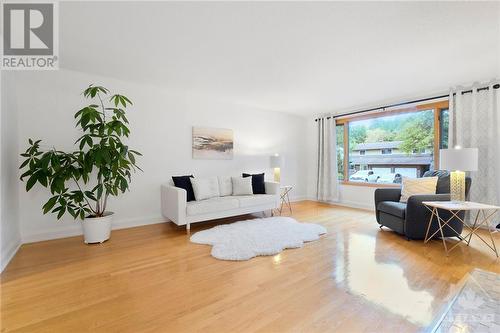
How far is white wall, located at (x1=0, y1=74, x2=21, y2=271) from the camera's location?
7.75ft

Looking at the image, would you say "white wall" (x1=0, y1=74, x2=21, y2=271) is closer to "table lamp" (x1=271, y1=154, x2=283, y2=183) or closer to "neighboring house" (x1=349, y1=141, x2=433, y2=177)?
"table lamp" (x1=271, y1=154, x2=283, y2=183)

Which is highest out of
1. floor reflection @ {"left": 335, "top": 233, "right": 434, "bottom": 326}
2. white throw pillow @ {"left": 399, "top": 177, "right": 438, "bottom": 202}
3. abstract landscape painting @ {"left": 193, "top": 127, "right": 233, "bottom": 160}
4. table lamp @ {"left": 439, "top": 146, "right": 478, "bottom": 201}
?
abstract landscape painting @ {"left": 193, "top": 127, "right": 233, "bottom": 160}

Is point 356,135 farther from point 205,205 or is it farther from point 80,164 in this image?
point 80,164

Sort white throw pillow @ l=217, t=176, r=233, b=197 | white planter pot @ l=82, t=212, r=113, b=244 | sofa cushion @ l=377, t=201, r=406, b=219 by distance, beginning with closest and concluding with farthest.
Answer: white planter pot @ l=82, t=212, r=113, b=244 < sofa cushion @ l=377, t=201, r=406, b=219 < white throw pillow @ l=217, t=176, r=233, b=197

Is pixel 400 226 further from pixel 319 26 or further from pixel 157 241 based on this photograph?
pixel 157 241

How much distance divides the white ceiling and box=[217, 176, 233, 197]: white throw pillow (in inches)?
67.7

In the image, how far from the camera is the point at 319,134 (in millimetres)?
5996

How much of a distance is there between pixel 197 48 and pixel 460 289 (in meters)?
3.51

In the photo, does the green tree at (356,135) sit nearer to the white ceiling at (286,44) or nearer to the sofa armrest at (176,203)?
the white ceiling at (286,44)

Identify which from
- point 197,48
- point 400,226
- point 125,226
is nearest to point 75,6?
point 197,48

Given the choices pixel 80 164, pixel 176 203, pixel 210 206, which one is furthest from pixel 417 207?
pixel 80 164

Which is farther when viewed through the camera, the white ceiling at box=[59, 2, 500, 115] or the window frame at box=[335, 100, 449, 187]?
the window frame at box=[335, 100, 449, 187]

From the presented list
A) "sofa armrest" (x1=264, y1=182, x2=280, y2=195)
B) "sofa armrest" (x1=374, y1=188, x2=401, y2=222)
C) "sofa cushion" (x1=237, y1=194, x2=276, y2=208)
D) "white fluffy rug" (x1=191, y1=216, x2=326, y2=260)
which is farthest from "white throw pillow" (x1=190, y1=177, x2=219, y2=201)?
"sofa armrest" (x1=374, y1=188, x2=401, y2=222)

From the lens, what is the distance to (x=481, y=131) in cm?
359
